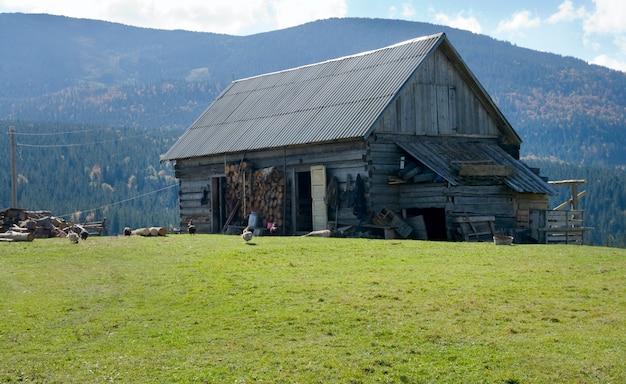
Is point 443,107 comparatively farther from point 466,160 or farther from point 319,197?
point 319,197

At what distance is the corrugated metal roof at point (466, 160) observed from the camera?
3497 centimetres

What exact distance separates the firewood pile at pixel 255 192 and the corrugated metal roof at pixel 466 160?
6466 millimetres

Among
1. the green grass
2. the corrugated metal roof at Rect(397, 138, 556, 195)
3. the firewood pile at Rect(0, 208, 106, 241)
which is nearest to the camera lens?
the green grass

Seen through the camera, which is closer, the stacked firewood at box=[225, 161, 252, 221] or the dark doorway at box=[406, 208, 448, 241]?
the dark doorway at box=[406, 208, 448, 241]

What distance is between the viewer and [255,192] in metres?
41.4

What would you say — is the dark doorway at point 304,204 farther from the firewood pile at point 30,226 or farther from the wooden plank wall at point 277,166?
the firewood pile at point 30,226

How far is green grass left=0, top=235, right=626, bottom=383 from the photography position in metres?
14.7

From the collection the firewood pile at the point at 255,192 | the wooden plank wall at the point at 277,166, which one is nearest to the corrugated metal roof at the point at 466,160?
the wooden plank wall at the point at 277,166

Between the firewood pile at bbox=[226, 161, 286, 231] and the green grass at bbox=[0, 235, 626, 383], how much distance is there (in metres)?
13.4

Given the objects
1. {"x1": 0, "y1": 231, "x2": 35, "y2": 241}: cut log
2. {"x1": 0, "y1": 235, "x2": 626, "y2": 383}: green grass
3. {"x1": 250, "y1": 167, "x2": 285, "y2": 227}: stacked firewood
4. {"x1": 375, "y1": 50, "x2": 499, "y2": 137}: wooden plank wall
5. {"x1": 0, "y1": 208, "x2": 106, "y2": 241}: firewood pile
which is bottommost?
{"x1": 0, "y1": 235, "x2": 626, "y2": 383}: green grass

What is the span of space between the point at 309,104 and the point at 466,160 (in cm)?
813

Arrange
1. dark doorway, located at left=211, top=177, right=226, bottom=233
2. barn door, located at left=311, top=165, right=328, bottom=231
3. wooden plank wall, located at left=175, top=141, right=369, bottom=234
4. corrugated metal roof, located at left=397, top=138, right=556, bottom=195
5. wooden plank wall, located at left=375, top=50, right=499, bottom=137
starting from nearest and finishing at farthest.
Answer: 1. corrugated metal roof, located at left=397, top=138, right=556, bottom=195
2. wooden plank wall, located at left=175, top=141, right=369, bottom=234
3. wooden plank wall, located at left=375, top=50, right=499, bottom=137
4. barn door, located at left=311, top=165, right=328, bottom=231
5. dark doorway, located at left=211, top=177, right=226, bottom=233

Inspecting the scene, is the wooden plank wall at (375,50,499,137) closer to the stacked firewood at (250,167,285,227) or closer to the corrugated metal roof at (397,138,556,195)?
the corrugated metal roof at (397,138,556,195)

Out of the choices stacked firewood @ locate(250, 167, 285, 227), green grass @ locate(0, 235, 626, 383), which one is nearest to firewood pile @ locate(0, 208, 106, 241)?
green grass @ locate(0, 235, 626, 383)
